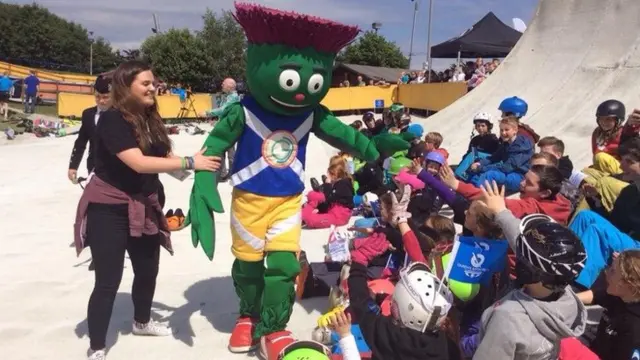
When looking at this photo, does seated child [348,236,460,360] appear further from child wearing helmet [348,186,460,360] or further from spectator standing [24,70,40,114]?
spectator standing [24,70,40,114]

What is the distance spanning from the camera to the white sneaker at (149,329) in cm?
388

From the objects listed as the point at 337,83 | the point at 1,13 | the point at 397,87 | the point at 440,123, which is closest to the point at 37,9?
the point at 1,13

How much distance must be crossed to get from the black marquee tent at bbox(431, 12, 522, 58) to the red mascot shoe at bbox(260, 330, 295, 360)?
643 inches

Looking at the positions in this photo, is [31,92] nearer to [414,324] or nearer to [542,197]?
[542,197]

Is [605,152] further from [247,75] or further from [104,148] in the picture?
[104,148]

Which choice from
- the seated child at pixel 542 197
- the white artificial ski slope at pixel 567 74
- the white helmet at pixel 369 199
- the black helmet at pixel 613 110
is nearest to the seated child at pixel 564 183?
the seated child at pixel 542 197

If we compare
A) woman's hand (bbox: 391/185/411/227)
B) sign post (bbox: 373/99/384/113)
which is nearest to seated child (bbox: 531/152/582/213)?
woman's hand (bbox: 391/185/411/227)

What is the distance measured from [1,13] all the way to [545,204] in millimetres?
65332

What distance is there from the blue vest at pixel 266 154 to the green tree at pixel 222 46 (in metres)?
36.5

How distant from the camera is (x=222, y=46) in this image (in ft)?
140

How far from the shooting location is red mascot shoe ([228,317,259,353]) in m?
3.67

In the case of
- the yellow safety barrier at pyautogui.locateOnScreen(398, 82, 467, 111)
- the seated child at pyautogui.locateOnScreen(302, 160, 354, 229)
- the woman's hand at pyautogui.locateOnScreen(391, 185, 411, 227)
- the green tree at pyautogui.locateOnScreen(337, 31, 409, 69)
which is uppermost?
→ the green tree at pyautogui.locateOnScreen(337, 31, 409, 69)

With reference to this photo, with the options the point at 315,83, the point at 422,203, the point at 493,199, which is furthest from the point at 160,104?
the point at 493,199

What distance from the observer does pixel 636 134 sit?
4953 millimetres
